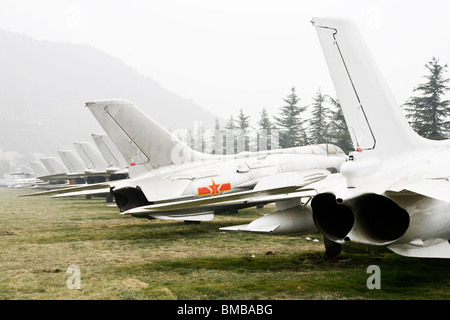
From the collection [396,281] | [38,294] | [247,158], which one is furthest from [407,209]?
[247,158]

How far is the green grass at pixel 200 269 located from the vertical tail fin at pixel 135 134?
221 cm

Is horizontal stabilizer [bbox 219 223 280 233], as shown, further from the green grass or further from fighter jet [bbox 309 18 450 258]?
fighter jet [bbox 309 18 450 258]

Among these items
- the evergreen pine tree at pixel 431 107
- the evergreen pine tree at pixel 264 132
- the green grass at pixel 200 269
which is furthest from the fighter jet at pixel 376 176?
the evergreen pine tree at pixel 264 132

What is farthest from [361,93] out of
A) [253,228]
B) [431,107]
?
[431,107]

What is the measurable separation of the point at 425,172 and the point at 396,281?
5.83 ft

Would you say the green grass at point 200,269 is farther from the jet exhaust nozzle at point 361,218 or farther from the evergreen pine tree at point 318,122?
the evergreen pine tree at point 318,122

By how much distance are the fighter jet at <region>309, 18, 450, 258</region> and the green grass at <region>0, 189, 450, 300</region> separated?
839 millimetres

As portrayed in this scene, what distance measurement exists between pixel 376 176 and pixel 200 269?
352cm

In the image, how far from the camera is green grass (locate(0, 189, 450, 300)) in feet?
21.0

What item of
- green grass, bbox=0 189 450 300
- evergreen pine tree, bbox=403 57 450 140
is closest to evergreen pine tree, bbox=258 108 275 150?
evergreen pine tree, bbox=403 57 450 140

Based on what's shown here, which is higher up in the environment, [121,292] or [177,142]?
[177,142]

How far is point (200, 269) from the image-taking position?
8055mm
